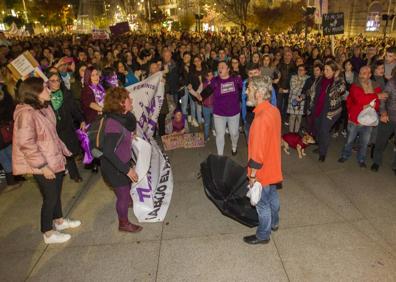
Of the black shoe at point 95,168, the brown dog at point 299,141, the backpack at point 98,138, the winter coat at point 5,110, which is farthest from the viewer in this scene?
the brown dog at point 299,141

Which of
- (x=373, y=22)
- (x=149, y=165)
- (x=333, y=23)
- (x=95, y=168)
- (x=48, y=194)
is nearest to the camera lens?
(x=48, y=194)

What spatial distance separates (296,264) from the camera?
138 inches

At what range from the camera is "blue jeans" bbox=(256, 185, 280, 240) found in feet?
11.6

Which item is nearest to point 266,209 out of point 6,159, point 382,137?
point 382,137

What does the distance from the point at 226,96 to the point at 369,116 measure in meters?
2.46

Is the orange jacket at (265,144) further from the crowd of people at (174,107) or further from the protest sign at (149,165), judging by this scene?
the protest sign at (149,165)

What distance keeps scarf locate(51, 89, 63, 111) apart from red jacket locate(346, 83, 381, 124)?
16.3 feet

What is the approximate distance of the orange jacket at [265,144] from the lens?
3168mm

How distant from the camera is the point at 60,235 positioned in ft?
13.4

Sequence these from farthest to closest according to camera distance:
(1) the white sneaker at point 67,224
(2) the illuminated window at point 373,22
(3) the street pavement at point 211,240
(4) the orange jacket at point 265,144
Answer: (2) the illuminated window at point 373,22
(1) the white sneaker at point 67,224
(3) the street pavement at point 211,240
(4) the orange jacket at point 265,144

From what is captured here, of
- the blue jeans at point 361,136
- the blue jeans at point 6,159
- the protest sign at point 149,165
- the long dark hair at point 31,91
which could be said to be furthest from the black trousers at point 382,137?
the blue jeans at point 6,159

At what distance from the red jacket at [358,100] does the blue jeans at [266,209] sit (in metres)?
2.80

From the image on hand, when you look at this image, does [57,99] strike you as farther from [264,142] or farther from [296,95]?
[296,95]

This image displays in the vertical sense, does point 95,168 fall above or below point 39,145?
below
